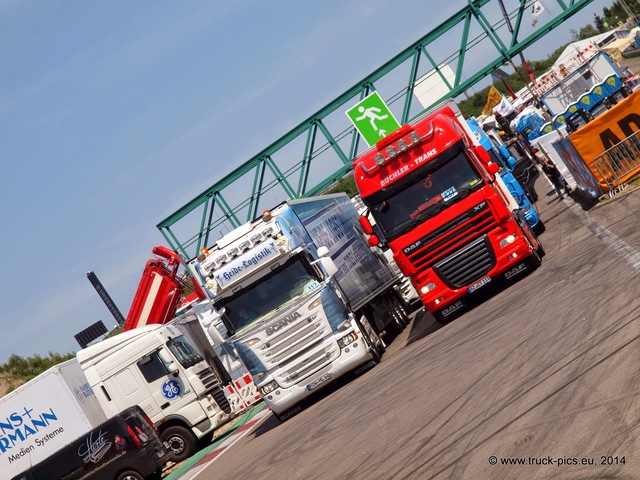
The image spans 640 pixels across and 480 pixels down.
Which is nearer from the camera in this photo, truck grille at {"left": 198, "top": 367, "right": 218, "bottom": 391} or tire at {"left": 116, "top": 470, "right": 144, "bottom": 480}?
tire at {"left": 116, "top": 470, "right": 144, "bottom": 480}

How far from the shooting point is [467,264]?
16875 mm

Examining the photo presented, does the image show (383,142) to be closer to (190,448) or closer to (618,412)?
(190,448)

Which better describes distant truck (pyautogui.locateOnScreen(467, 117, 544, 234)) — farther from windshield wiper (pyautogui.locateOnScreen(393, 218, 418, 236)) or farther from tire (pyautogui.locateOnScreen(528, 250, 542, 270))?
windshield wiper (pyautogui.locateOnScreen(393, 218, 418, 236))

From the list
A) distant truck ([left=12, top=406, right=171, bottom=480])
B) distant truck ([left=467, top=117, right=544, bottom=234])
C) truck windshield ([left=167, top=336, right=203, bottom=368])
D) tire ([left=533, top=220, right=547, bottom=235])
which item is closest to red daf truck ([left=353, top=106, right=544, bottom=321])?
distant truck ([left=467, top=117, right=544, bottom=234])

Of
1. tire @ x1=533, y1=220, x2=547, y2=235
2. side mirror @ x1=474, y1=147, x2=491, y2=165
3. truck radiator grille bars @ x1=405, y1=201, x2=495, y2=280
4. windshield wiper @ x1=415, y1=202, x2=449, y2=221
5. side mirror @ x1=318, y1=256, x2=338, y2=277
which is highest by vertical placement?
side mirror @ x1=474, y1=147, x2=491, y2=165

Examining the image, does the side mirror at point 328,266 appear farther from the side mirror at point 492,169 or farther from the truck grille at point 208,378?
the truck grille at point 208,378

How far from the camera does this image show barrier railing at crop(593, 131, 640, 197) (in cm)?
2114

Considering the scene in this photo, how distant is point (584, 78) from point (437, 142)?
104 feet

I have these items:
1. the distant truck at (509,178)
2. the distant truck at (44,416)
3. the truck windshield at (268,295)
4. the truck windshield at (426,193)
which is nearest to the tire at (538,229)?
the distant truck at (509,178)

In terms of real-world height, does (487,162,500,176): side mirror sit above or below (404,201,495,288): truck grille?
above

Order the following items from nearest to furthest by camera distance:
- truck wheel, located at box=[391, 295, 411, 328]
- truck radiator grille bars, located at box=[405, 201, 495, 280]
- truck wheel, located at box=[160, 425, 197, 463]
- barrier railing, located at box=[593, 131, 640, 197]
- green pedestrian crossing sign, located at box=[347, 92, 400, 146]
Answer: truck radiator grille bars, located at box=[405, 201, 495, 280] → barrier railing, located at box=[593, 131, 640, 197] → truck wheel, located at box=[160, 425, 197, 463] → truck wheel, located at box=[391, 295, 411, 328] → green pedestrian crossing sign, located at box=[347, 92, 400, 146]

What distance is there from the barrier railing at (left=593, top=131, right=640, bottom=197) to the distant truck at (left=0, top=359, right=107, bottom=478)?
12976 millimetres

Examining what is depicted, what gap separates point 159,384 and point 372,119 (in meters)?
11.3

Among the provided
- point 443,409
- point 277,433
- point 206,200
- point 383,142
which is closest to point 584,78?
point 206,200
